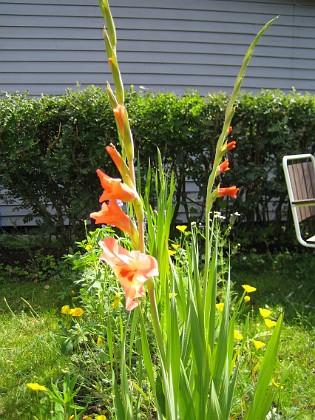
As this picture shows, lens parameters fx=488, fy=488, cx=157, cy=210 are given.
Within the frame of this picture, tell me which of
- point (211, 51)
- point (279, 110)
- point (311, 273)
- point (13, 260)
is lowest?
point (311, 273)

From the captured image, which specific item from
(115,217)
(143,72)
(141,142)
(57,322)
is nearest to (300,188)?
(141,142)

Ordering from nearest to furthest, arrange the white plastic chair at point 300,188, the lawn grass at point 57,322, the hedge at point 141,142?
the lawn grass at point 57,322, the white plastic chair at point 300,188, the hedge at point 141,142

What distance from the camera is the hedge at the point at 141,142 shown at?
14.7ft

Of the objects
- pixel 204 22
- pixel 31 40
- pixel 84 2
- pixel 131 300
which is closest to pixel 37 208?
pixel 31 40

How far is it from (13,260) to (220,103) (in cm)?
256

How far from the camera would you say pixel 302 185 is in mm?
4004

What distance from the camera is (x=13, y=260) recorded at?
4.86 meters

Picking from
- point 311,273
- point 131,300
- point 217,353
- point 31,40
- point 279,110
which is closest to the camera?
point 131,300

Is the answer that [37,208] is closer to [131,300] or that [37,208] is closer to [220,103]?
[220,103]

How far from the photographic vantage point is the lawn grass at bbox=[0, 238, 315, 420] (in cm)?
230

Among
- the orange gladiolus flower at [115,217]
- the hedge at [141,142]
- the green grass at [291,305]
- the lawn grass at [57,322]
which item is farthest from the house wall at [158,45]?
the orange gladiolus flower at [115,217]

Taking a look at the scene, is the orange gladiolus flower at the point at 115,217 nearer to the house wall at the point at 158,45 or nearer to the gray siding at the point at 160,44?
the house wall at the point at 158,45

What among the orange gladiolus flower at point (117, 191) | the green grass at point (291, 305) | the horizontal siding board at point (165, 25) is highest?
the horizontal siding board at point (165, 25)

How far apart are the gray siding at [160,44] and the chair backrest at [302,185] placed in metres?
3.05
